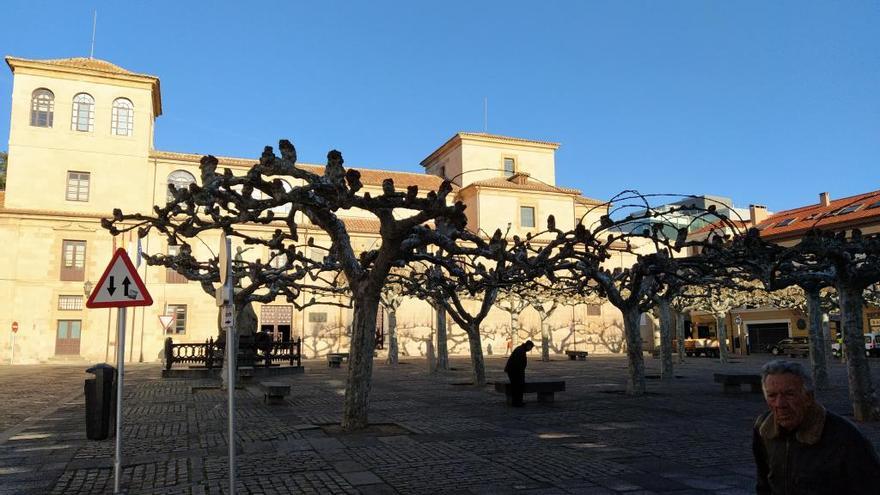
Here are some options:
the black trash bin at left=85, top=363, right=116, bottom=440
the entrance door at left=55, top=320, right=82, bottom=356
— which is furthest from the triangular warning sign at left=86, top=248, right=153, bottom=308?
the entrance door at left=55, top=320, right=82, bottom=356

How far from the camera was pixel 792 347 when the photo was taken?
42.2 metres

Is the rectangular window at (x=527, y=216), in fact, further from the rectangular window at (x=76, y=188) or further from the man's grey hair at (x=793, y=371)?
the man's grey hair at (x=793, y=371)

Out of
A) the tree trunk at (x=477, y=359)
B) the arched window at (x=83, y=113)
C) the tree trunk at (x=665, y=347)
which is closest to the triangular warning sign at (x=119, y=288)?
the tree trunk at (x=477, y=359)

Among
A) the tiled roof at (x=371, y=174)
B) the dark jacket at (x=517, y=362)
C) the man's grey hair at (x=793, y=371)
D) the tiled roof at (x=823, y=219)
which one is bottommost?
the dark jacket at (x=517, y=362)

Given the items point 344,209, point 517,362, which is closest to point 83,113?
point 517,362

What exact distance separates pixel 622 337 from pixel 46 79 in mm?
47314

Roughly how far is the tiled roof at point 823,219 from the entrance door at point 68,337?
154 feet

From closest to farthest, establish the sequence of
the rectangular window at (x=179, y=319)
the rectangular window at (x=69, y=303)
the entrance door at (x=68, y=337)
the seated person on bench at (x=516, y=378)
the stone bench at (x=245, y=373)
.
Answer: the seated person on bench at (x=516, y=378), the stone bench at (x=245, y=373), the entrance door at (x=68, y=337), the rectangular window at (x=69, y=303), the rectangular window at (x=179, y=319)

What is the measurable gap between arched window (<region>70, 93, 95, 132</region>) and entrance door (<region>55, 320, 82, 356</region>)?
13.0 metres

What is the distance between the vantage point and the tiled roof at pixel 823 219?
45094mm

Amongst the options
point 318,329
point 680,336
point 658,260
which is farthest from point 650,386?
point 318,329

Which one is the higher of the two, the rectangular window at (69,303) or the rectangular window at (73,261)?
the rectangular window at (73,261)

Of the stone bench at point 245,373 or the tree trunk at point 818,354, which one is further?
the stone bench at point 245,373

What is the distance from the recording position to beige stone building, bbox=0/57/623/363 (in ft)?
128
